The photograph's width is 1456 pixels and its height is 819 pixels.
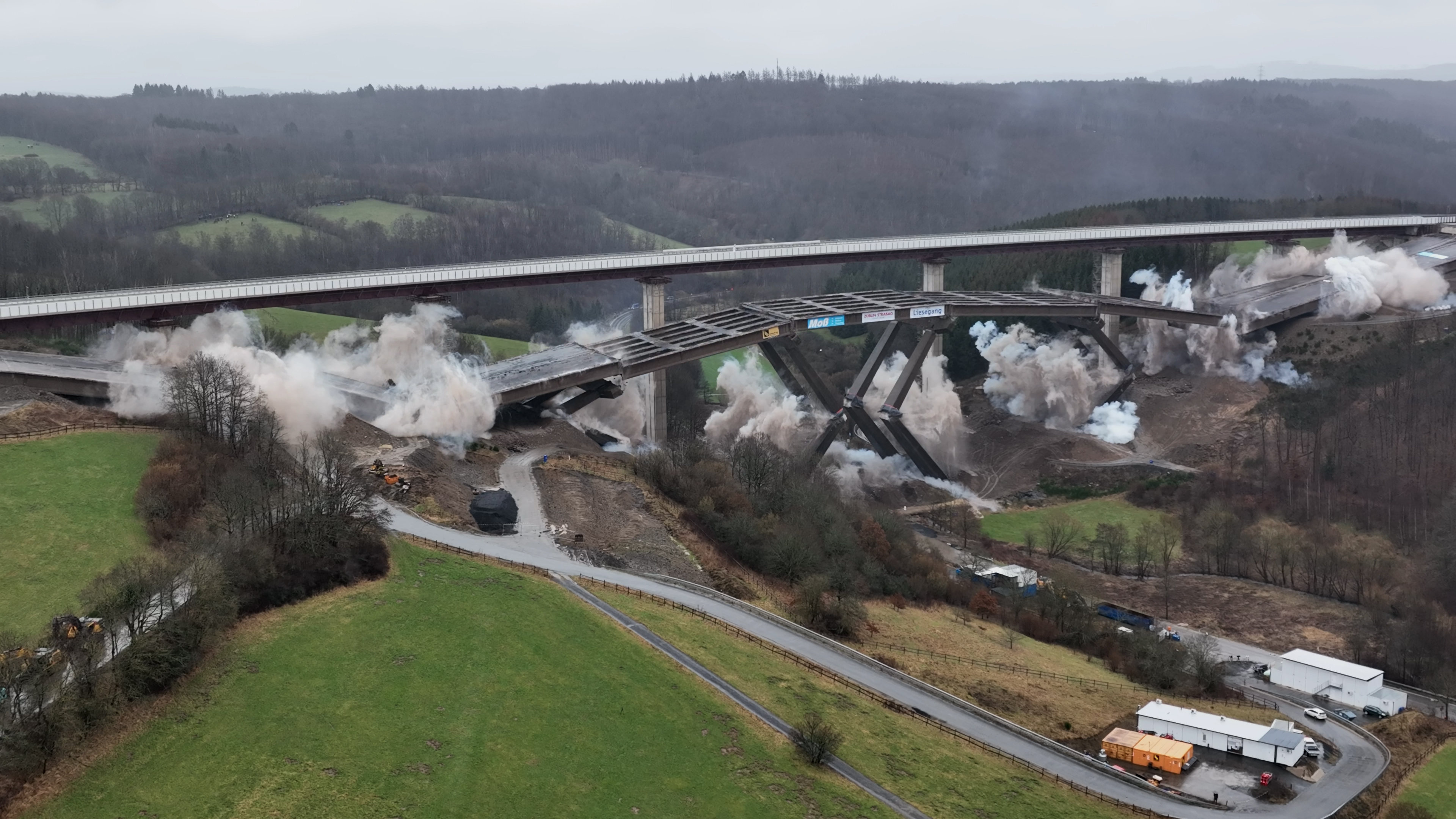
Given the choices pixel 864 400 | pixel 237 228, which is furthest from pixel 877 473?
pixel 237 228

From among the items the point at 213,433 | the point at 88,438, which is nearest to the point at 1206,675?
the point at 213,433

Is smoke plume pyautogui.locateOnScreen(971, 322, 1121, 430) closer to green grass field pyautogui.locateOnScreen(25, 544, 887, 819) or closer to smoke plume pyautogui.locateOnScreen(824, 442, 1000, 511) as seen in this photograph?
smoke plume pyautogui.locateOnScreen(824, 442, 1000, 511)

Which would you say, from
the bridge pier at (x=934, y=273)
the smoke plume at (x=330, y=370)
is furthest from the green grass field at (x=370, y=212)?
the smoke plume at (x=330, y=370)

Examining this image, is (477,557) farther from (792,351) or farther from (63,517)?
(792,351)

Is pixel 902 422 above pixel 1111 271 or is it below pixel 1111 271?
below

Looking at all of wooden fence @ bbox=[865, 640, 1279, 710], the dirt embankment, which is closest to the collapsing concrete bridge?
the dirt embankment

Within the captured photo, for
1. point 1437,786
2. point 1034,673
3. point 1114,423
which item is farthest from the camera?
point 1114,423

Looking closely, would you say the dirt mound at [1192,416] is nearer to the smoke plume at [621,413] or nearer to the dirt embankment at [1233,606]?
the dirt embankment at [1233,606]
